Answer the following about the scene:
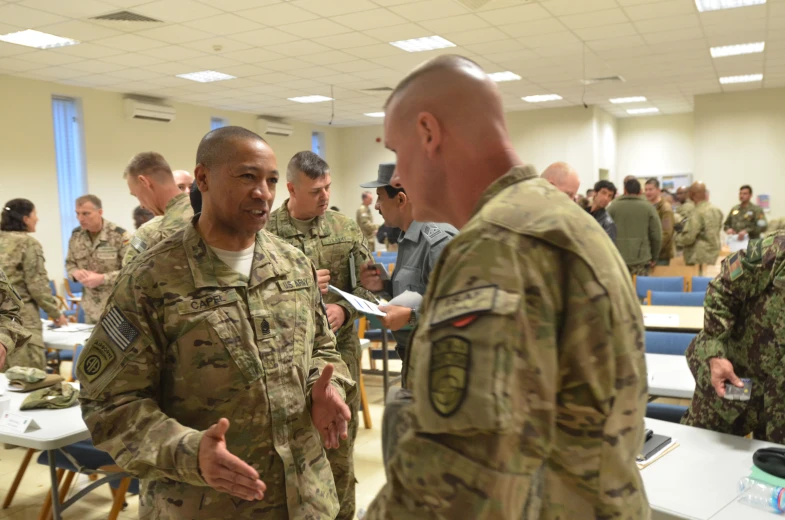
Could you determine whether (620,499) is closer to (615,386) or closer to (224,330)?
(615,386)

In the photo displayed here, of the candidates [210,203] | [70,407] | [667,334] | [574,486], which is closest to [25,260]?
[70,407]

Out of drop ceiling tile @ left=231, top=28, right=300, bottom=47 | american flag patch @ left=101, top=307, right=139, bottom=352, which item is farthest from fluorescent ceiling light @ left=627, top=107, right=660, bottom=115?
american flag patch @ left=101, top=307, right=139, bottom=352

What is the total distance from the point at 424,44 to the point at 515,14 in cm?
148

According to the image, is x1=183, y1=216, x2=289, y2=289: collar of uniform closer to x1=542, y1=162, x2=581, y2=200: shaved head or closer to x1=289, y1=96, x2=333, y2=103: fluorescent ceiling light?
x1=542, y1=162, x2=581, y2=200: shaved head

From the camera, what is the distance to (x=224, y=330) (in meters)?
1.57

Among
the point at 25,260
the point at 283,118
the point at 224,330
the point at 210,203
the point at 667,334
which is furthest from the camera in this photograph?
the point at 283,118

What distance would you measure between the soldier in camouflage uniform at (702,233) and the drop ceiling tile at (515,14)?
10.9 ft

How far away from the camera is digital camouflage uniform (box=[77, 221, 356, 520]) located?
4.81ft

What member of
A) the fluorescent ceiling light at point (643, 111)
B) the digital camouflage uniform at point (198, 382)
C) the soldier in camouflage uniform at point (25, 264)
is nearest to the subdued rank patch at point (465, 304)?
the digital camouflage uniform at point (198, 382)

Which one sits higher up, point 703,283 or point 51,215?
point 51,215

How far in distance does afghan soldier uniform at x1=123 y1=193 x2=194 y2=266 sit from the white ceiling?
11.1 ft

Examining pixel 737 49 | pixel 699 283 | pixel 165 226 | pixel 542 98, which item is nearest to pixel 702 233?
pixel 737 49

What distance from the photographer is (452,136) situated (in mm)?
919

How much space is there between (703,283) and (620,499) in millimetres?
4944
